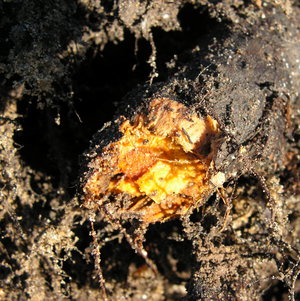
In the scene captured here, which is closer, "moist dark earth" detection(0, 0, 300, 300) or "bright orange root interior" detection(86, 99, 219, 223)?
"bright orange root interior" detection(86, 99, 219, 223)

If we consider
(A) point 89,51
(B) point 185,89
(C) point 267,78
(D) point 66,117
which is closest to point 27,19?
(A) point 89,51

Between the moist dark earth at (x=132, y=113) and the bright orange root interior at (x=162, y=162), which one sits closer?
the bright orange root interior at (x=162, y=162)

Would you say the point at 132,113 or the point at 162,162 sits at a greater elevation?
the point at 132,113

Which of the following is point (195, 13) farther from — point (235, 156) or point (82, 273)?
point (82, 273)
